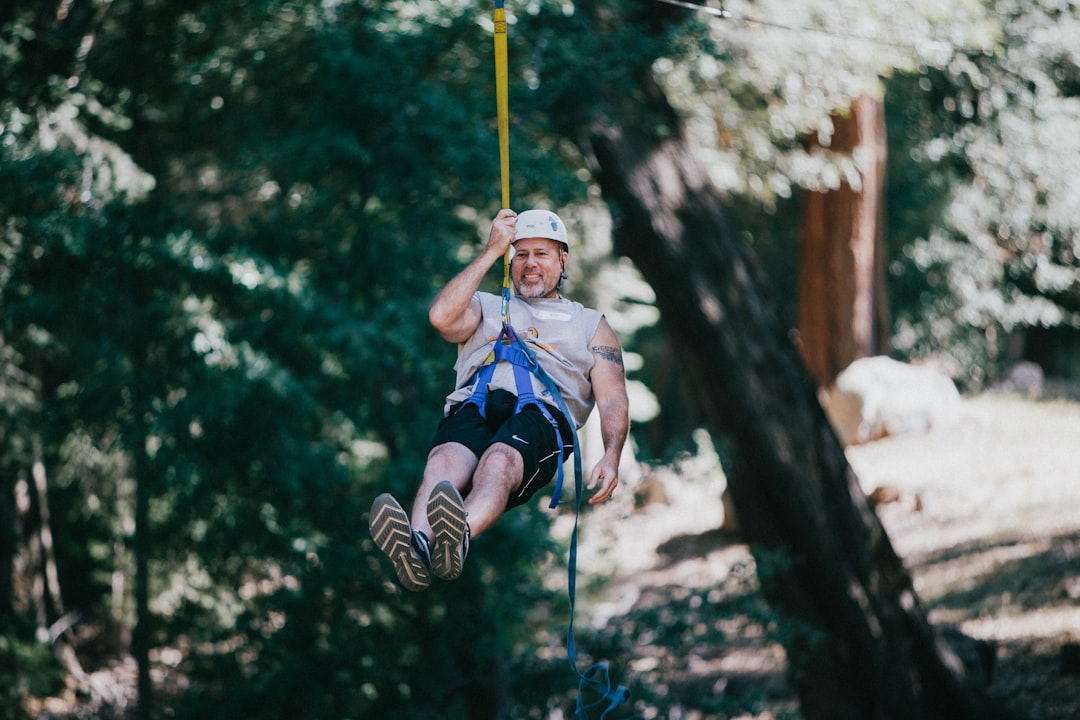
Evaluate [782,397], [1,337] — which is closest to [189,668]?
[1,337]

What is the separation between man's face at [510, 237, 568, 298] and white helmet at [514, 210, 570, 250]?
0.04 metres

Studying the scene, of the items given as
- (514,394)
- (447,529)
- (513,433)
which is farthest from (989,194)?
(447,529)

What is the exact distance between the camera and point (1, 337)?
9.70 meters

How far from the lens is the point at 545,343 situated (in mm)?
4461

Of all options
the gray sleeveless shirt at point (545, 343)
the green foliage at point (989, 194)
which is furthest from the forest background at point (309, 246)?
the green foliage at point (989, 194)

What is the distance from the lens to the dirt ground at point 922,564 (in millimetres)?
8203

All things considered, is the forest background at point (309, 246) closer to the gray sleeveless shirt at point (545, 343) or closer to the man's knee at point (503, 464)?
the gray sleeveless shirt at point (545, 343)

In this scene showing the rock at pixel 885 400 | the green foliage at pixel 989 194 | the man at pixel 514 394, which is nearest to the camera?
the man at pixel 514 394

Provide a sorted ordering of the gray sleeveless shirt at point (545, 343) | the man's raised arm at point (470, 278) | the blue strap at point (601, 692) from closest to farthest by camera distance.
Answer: the man's raised arm at point (470, 278) → the blue strap at point (601, 692) → the gray sleeveless shirt at point (545, 343)

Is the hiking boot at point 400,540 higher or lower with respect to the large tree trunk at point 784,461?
higher

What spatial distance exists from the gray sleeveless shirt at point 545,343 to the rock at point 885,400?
31.3 feet

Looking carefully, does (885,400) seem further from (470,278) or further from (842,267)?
(470,278)

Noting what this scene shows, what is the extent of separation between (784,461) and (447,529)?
5044mm

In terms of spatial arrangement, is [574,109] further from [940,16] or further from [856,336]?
[856,336]
